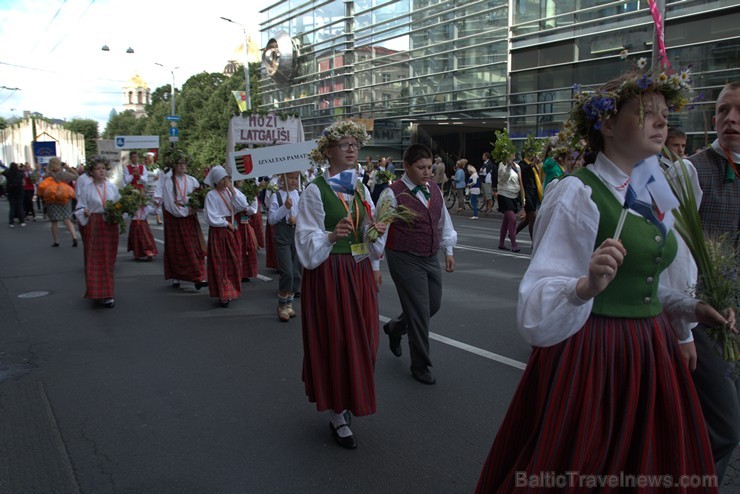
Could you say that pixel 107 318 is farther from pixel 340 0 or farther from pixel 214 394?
pixel 340 0

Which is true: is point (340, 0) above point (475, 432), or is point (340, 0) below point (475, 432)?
above

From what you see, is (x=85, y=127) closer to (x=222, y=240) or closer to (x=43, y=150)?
(x=43, y=150)

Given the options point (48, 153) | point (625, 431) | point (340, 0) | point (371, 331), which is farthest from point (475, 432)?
point (340, 0)

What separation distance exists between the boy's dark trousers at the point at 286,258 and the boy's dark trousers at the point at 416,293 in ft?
8.15

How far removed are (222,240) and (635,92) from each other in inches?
260

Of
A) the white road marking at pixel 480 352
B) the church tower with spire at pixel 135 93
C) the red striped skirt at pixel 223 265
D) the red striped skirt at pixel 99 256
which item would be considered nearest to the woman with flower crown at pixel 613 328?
the white road marking at pixel 480 352

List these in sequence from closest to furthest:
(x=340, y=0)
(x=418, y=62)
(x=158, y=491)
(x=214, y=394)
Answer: (x=158, y=491) < (x=214, y=394) < (x=418, y=62) < (x=340, y=0)

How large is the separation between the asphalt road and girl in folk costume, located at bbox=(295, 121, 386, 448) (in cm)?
37

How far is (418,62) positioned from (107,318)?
84.4 ft

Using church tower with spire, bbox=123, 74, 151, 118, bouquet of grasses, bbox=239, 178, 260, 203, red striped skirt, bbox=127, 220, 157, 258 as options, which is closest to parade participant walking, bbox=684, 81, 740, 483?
bouquet of grasses, bbox=239, 178, 260, 203

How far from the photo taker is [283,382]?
16.4ft

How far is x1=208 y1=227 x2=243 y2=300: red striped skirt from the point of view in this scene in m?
7.84

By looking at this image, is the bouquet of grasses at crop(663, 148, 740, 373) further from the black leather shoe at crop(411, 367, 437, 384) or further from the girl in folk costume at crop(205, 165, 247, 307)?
the girl in folk costume at crop(205, 165, 247, 307)
